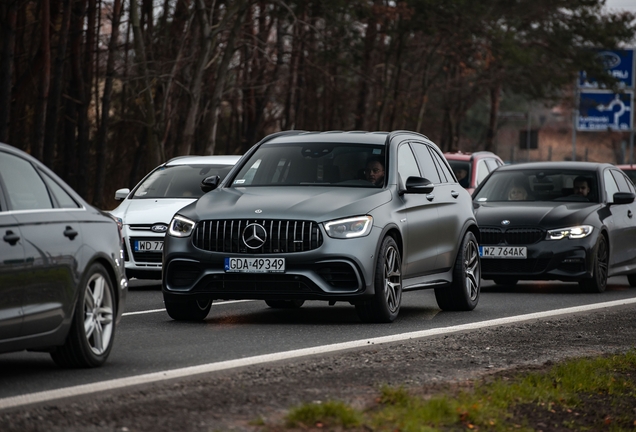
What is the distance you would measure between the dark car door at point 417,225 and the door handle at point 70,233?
4.37 metres

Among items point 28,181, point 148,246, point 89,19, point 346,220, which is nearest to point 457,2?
point 89,19

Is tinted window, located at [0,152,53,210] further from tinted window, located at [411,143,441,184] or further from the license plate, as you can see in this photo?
tinted window, located at [411,143,441,184]

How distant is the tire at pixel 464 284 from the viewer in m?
13.4

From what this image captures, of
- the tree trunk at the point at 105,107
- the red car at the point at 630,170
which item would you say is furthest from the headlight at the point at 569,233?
the tree trunk at the point at 105,107

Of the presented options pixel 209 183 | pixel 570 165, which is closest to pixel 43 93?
pixel 570 165

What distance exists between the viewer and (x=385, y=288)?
11.5m

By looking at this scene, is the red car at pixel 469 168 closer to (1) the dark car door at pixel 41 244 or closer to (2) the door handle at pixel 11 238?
(1) the dark car door at pixel 41 244

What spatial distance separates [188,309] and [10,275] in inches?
175

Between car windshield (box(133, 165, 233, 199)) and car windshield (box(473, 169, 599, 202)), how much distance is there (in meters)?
3.52

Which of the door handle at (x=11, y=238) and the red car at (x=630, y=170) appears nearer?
the door handle at (x=11, y=238)

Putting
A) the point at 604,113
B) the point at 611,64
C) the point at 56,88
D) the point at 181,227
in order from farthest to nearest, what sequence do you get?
the point at 604,113 → the point at 611,64 → the point at 56,88 → the point at 181,227

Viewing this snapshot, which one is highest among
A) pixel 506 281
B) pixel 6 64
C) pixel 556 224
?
pixel 6 64

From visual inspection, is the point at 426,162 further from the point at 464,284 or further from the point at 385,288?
the point at 385,288

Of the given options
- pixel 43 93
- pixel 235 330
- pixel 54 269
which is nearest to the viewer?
pixel 54 269
